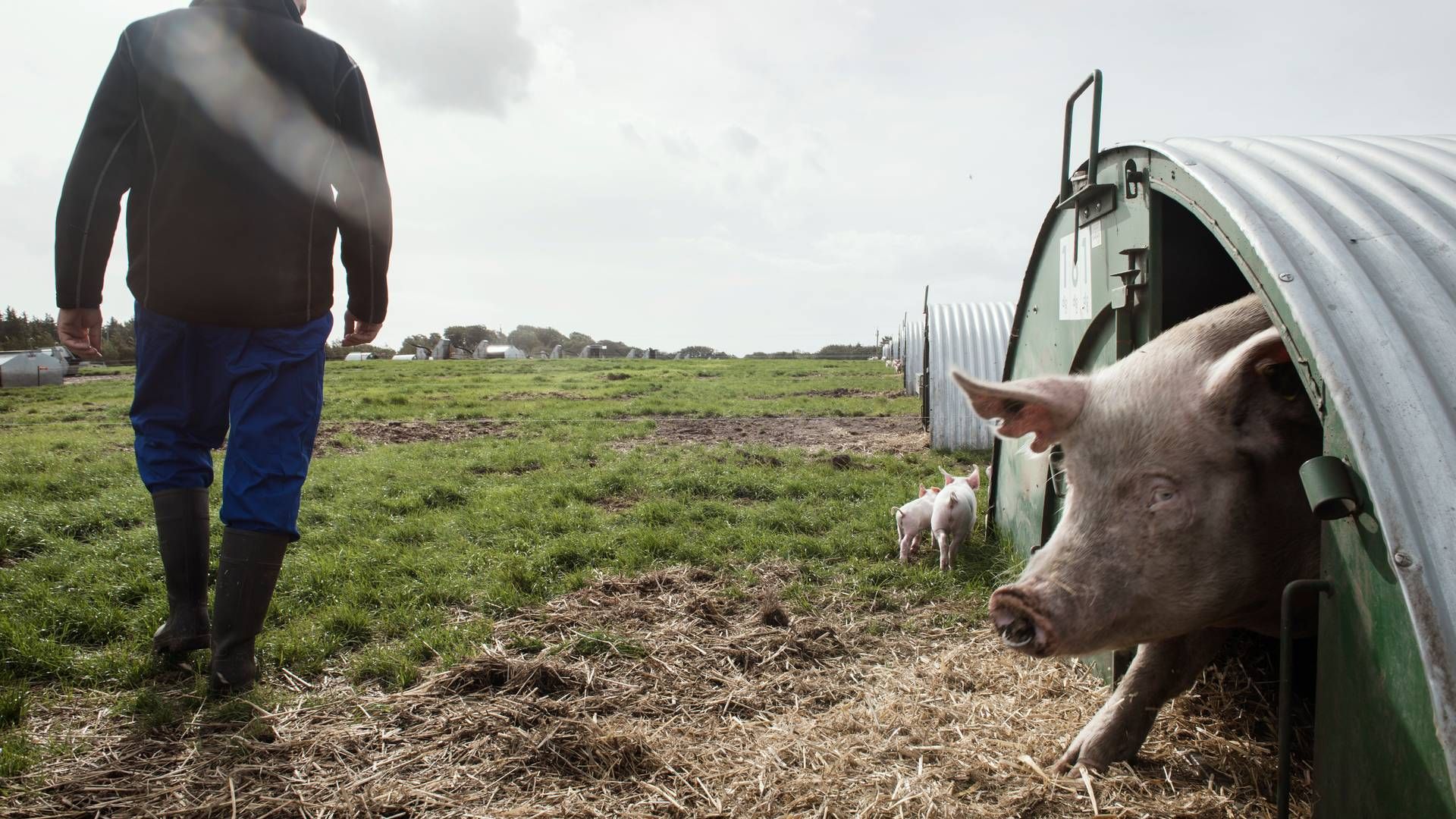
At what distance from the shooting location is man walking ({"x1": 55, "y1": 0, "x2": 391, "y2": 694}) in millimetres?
2820

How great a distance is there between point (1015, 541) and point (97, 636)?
4559mm

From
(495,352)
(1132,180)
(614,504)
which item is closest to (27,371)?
(614,504)

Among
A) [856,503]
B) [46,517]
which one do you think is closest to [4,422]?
[46,517]

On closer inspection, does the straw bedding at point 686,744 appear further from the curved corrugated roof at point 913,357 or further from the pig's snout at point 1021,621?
the curved corrugated roof at point 913,357

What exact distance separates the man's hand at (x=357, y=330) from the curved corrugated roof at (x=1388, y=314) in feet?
9.70

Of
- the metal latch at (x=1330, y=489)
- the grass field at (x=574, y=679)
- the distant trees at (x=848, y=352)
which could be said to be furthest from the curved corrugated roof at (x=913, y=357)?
the distant trees at (x=848, y=352)

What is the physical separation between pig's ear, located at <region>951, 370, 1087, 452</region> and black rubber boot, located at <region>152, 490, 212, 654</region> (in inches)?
104

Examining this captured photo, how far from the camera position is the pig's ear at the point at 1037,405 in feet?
7.27

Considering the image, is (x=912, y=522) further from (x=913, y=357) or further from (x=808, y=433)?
(x=913, y=357)

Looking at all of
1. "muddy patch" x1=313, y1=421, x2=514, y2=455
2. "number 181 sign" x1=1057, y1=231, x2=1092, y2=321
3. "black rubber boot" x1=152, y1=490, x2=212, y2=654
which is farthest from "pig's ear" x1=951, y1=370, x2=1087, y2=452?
"muddy patch" x1=313, y1=421, x2=514, y2=455

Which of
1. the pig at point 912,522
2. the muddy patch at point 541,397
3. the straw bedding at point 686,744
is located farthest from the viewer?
the muddy patch at point 541,397

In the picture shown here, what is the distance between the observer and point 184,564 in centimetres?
304

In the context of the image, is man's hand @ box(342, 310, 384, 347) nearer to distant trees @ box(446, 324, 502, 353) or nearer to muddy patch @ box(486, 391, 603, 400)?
muddy patch @ box(486, 391, 603, 400)

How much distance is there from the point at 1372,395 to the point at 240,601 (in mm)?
3213
